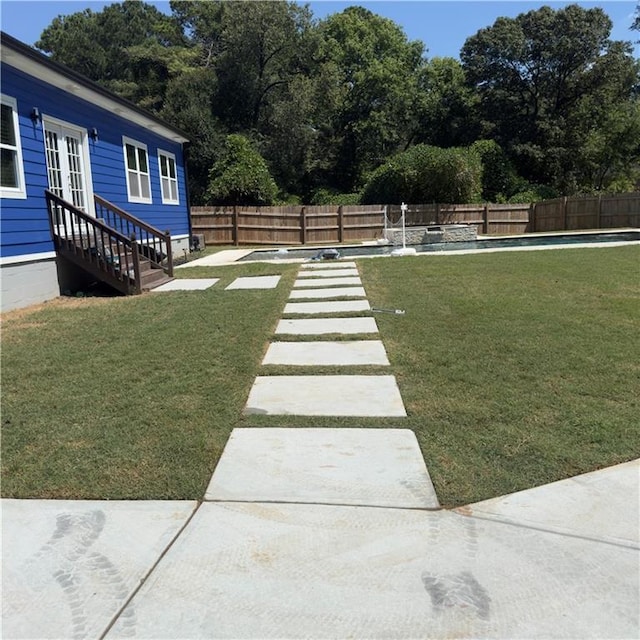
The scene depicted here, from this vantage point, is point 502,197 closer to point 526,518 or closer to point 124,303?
point 124,303

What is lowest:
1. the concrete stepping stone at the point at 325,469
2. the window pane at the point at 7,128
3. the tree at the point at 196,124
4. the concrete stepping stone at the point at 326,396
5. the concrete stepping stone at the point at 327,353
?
the concrete stepping stone at the point at 325,469

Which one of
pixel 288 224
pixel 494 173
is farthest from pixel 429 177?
pixel 288 224

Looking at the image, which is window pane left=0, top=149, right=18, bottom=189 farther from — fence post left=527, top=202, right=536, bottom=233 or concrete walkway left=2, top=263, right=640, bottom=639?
fence post left=527, top=202, right=536, bottom=233

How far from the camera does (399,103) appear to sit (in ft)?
114

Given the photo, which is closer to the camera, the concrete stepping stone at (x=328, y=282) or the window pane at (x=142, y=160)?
the concrete stepping stone at (x=328, y=282)

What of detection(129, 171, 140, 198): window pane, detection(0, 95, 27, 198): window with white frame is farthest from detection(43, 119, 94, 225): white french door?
detection(129, 171, 140, 198): window pane

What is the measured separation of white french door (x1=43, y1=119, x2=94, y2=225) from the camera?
9461 millimetres

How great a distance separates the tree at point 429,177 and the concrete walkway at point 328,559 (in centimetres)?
2343

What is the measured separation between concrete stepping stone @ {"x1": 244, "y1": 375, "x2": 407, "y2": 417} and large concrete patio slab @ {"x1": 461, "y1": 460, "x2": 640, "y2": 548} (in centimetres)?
115

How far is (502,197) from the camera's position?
2909 centimetres

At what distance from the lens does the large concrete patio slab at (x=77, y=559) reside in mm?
1925

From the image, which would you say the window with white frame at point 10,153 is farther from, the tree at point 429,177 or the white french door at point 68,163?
the tree at point 429,177

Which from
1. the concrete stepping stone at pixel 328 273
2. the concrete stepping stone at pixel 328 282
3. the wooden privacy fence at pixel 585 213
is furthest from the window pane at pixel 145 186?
the wooden privacy fence at pixel 585 213

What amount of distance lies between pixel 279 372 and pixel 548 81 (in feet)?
115
